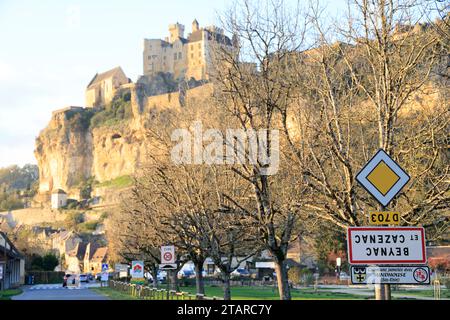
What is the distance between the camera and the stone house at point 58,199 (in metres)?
196

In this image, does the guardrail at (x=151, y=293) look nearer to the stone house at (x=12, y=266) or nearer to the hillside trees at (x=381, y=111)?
the hillside trees at (x=381, y=111)

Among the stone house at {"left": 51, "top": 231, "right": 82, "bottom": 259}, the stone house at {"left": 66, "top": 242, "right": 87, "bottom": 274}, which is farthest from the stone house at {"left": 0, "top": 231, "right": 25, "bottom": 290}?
the stone house at {"left": 51, "top": 231, "right": 82, "bottom": 259}

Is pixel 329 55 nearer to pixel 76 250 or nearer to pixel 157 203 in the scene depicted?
pixel 157 203

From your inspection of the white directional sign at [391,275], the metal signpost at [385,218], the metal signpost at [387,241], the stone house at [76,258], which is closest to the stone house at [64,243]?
the stone house at [76,258]

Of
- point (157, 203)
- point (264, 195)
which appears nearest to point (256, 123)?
point (264, 195)

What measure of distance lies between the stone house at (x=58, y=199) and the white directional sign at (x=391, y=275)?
19306 cm

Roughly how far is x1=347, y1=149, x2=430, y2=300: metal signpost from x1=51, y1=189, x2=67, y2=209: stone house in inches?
7612

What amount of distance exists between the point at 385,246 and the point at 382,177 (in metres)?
0.87

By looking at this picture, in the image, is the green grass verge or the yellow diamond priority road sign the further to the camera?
the green grass verge

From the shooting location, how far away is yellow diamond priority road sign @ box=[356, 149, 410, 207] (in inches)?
325

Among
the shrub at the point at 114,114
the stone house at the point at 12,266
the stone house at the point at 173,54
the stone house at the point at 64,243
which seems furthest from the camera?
the shrub at the point at 114,114

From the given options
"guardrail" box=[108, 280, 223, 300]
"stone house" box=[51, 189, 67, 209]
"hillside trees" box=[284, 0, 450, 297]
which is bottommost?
"guardrail" box=[108, 280, 223, 300]

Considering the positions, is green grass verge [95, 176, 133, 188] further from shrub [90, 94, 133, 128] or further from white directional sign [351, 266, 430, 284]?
white directional sign [351, 266, 430, 284]

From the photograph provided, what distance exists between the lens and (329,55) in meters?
16.6
